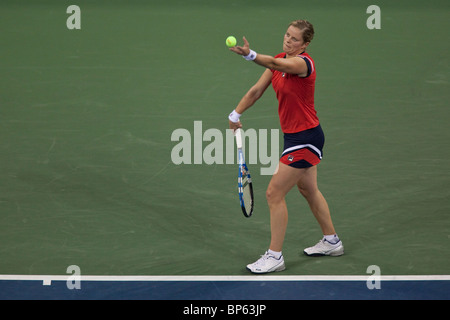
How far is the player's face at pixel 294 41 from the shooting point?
6898 millimetres

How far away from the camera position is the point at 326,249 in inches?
300

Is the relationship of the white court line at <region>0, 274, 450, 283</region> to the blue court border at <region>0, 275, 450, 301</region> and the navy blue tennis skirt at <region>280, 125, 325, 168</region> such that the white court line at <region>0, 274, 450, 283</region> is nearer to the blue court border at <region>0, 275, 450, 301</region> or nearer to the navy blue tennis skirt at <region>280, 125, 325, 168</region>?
the blue court border at <region>0, 275, 450, 301</region>

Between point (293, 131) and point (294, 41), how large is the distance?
86 centimetres

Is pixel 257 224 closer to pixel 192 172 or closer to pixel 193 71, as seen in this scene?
pixel 192 172

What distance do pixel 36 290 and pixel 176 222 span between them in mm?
1909

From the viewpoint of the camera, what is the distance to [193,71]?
480 inches

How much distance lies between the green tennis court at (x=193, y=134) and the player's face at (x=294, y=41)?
7.00 feet

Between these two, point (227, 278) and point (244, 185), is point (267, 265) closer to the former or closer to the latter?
point (227, 278)

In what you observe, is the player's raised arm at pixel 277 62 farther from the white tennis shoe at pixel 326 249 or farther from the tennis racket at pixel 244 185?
the white tennis shoe at pixel 326 249

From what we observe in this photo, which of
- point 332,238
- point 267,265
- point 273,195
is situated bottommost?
point 267,265

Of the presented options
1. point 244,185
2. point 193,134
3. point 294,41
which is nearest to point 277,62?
point 294,41

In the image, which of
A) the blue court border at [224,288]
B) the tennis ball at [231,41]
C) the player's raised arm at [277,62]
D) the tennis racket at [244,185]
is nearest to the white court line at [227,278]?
the blue court border at [224,288]

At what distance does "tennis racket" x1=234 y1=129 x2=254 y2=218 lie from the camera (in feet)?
24.6

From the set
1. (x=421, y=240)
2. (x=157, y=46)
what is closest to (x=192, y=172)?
(x=421, y=240)
